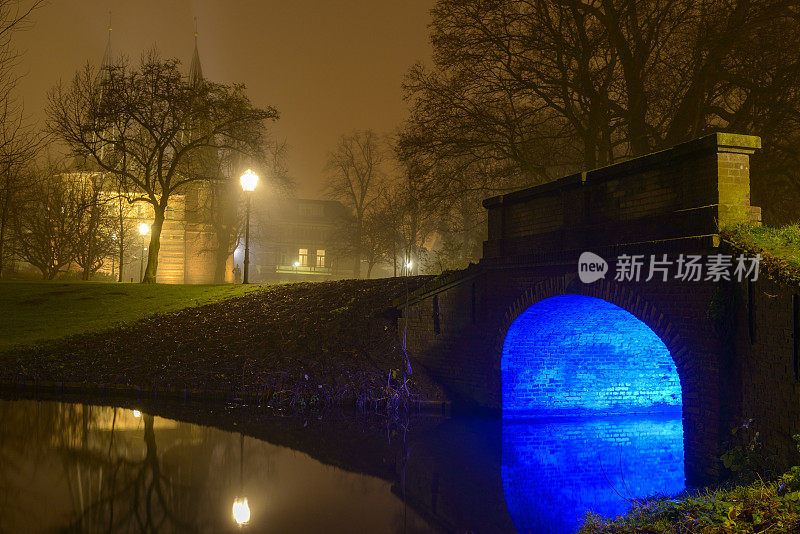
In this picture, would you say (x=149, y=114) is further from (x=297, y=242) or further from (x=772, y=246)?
(x=297, y=242)

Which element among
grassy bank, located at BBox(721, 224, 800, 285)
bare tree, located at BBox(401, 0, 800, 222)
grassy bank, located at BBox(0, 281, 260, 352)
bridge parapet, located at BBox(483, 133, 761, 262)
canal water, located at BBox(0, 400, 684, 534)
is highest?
bare tree, located at BBox(401, 0, 800, 222)

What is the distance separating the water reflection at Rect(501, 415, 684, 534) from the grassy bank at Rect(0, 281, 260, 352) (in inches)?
538

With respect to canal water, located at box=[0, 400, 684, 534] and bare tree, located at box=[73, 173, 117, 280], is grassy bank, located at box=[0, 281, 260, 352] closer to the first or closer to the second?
canal water, located at box=[0, 400, 684, 534]

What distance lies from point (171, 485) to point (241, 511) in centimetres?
140

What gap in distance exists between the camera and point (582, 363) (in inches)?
546

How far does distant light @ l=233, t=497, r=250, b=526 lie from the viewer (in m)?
6.77

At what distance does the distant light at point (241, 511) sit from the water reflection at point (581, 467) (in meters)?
Result: 2.86

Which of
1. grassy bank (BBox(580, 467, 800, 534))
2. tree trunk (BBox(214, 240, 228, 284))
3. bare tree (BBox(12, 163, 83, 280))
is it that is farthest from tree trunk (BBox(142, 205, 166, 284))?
grassy bank (BBox(580, 467, 800, 534))

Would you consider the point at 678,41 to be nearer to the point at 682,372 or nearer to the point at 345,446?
the point at 682,372

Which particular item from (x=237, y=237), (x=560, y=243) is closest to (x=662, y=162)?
(x=560, y=243)

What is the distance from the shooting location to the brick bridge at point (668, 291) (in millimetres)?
7383

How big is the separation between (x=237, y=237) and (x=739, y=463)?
1513 inches

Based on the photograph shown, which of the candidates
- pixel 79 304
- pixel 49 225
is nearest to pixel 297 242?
pixel 49 225

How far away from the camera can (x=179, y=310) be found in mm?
21328
